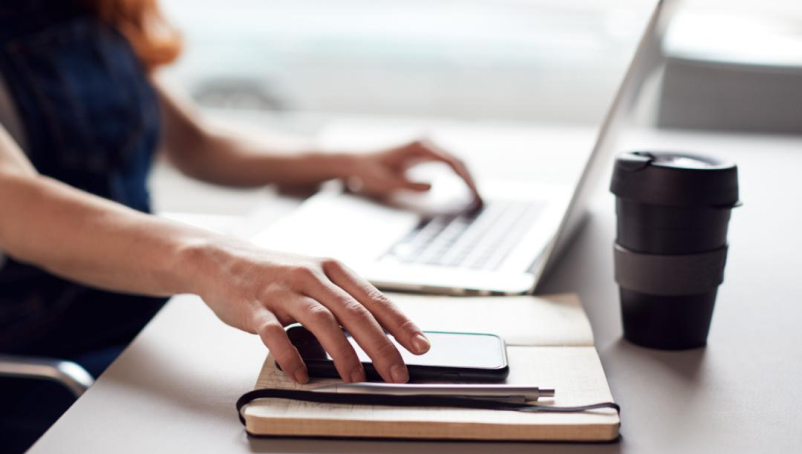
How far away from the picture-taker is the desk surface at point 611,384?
20.8 inches

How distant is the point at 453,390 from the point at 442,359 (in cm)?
4

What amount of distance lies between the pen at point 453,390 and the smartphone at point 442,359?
2cm

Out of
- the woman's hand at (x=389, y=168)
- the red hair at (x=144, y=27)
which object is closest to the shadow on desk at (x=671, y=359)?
the woman's hand at (x=389, y=168)

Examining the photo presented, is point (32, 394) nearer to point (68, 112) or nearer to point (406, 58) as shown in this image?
point (68, 112)

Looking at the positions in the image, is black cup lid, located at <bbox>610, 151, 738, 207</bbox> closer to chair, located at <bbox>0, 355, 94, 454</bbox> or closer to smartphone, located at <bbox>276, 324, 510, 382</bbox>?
smartphone, located at <bbox>276, 324, 510, 382</bbox>

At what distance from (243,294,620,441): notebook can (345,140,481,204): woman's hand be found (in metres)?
0.45

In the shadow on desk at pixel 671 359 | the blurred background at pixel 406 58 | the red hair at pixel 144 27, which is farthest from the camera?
the blurred background at pixel 406 58

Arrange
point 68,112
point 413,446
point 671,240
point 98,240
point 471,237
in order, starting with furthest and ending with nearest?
point 68,112
point 471,237
point 98,240
point 671,240
point 413,446

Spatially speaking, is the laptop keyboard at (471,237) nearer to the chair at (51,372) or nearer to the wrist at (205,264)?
the wrist at (205,264)

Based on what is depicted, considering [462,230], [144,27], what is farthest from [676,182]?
[144,27]

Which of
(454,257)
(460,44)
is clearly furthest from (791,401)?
(460,44)

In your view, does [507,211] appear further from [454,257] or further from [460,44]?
[460,44]

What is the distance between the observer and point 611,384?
613 millimetres

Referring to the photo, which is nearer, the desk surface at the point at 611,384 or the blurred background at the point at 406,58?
the desk surface at the point at 611,384
